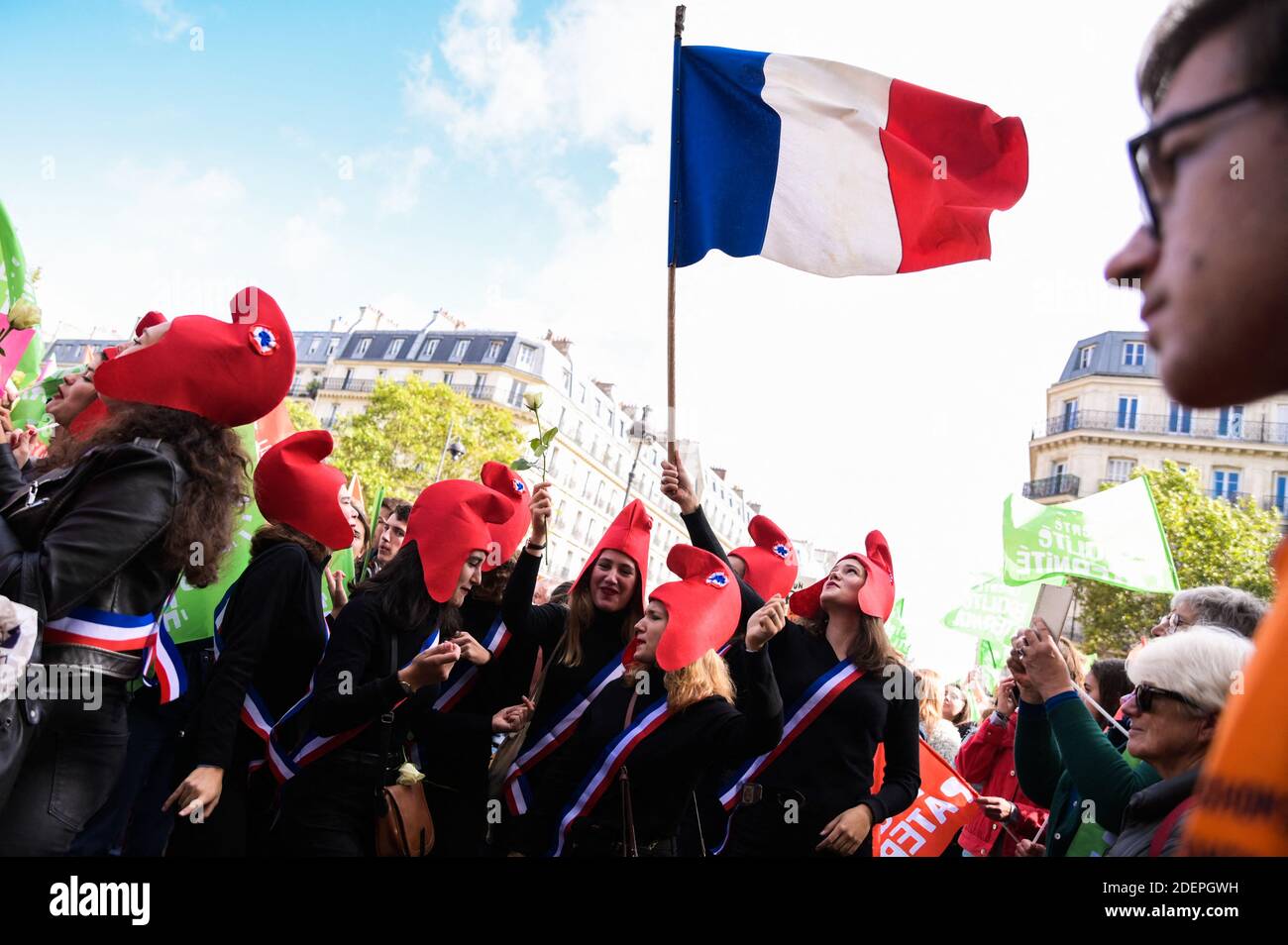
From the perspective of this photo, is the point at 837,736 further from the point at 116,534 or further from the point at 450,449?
the point at 450,449

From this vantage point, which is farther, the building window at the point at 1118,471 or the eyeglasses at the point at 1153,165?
the building window at the point at 1118,471

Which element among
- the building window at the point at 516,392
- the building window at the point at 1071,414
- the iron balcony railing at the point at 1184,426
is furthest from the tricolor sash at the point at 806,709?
the building window at the point at 516,392

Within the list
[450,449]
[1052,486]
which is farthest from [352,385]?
[1052,486]

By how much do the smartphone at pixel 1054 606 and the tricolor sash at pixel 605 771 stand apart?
1577 mm

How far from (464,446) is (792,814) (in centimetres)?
3924

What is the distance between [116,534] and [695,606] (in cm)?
237

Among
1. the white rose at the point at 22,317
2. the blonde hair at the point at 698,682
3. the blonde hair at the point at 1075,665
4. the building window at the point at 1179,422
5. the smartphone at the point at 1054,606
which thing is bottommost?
the blonde hair at the point at 1075,665

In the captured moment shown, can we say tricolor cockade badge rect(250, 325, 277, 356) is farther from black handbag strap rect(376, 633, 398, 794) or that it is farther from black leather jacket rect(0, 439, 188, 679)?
black handbag strap rect(376, 633, 398, 794)

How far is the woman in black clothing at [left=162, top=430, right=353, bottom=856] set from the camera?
12.3 feet

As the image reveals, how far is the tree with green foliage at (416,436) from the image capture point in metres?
42.1

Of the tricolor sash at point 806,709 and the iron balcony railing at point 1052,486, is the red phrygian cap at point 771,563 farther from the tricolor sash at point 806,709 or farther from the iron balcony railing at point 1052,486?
the iron balcony railing at point 1052,486

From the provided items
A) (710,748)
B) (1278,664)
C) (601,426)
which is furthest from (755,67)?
(601,426)

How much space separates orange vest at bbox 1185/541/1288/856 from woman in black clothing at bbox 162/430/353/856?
3.41 meters

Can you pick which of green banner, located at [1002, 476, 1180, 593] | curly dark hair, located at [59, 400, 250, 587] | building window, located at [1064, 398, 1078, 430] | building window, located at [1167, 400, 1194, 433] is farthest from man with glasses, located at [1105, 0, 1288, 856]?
building window, located at [1064, 398, 1078, 430]
